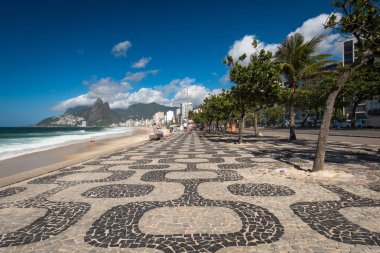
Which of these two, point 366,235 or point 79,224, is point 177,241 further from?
point 366,235

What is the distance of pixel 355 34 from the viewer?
30.4 feet

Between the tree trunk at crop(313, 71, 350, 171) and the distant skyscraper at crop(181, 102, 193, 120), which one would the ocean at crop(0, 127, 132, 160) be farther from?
the distant skyscraper at crop(181, 102, 193, 120)

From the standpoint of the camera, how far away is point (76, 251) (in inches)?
153

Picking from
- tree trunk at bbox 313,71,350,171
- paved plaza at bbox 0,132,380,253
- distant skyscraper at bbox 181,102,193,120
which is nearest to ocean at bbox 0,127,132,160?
paved plaza at bbox 0,132,380,253

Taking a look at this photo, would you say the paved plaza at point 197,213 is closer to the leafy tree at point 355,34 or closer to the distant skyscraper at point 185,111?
the leafy tree at point 355,34

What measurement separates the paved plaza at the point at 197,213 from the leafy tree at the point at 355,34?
131 centimetres

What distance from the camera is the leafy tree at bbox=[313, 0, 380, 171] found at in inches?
341

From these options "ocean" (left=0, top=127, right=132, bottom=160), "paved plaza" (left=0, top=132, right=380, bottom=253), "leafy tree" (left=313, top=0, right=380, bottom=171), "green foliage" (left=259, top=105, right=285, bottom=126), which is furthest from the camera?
"green foliage" (left=259, top=105, right=285, bottom=126)

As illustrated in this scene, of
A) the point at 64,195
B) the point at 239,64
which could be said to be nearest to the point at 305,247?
Answer: the point at 64,195

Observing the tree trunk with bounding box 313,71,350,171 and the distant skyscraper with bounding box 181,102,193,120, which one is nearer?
the tree trunk with bounding box 313,71,350,171

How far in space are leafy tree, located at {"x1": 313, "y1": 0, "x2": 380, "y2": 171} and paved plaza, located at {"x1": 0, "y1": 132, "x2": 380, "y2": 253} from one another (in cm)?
131

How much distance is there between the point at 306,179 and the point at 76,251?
7.06m

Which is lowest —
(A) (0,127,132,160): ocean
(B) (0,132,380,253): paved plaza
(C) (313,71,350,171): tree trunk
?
(A) (0,127,132,160): ocean

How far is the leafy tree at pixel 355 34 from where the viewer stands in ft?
28.4
